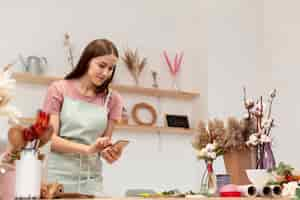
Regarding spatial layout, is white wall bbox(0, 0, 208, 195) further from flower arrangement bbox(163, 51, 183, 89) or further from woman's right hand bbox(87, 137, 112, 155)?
woman's right hand bbox(87, 137, 112, 155)

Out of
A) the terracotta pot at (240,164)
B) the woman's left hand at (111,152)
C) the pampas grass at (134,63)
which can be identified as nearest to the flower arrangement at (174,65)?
the pampas grass at (134,63)

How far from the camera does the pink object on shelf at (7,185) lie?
4.30 feet

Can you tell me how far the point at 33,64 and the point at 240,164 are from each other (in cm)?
208

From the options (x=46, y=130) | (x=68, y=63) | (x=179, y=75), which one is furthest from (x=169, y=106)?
(x=46, y=130)

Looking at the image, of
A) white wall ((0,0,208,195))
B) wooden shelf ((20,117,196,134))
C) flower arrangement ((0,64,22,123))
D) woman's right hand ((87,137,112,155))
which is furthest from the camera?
wooden shelf ((20,117,196,134))

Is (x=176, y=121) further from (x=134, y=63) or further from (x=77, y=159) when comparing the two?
(x=77, y=159)

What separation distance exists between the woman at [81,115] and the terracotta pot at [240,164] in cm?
59

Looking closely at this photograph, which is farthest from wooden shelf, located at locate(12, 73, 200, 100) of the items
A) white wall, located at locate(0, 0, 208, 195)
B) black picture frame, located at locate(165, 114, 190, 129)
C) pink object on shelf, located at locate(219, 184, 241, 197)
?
pink object on shelf, located at locate(219, 184, 241, 197)

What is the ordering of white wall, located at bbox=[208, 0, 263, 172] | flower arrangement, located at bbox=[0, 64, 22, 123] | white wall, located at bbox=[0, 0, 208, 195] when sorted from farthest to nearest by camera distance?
white wall, located at bbox=[208, 0, 263, 172], white wall, located at bbox=[0, 0, 208, 195], flower arrangement, located at bbox=[0, 64, 22, 123]

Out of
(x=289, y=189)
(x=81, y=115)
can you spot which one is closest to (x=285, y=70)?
(x=81, y=115)

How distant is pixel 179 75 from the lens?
14.3ft

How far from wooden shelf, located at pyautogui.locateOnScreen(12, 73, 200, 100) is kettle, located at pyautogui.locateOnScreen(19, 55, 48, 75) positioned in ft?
0.17

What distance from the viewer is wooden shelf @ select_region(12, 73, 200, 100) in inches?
147

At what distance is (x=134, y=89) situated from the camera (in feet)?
13.4
